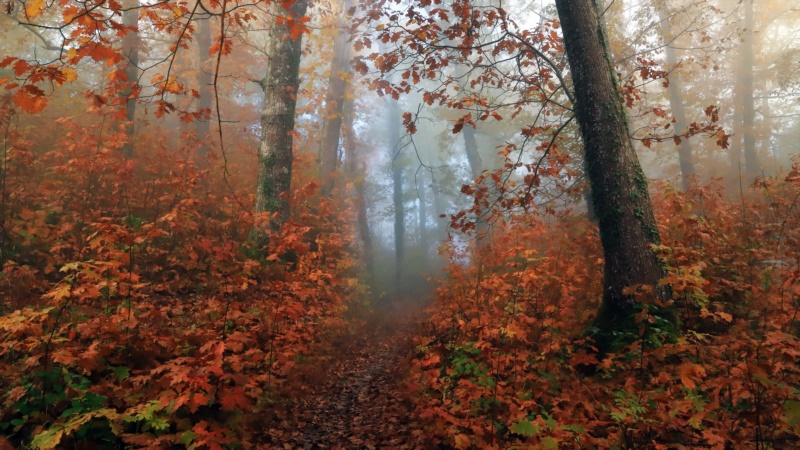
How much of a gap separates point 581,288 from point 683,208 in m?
2.34

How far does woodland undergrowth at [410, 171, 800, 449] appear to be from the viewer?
3.40 m

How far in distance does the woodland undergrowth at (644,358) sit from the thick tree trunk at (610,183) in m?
0.26

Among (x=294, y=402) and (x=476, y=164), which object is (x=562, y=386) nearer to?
(x=294, y=402)

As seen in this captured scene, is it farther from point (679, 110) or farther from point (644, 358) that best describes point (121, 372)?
point (679, 110)

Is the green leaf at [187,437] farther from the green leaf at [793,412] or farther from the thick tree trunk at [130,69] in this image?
the thick tree trunk at [130,69]

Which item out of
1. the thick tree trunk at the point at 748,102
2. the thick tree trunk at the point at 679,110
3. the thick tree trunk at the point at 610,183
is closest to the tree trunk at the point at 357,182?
the thick tree trunk at the point at 679,110

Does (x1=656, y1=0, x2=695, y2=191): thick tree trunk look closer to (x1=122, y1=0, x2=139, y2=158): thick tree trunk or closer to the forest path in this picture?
the forest path

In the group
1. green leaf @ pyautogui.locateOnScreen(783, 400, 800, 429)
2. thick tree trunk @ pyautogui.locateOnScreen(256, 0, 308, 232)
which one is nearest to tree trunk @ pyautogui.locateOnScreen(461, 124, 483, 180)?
thick tree trunk @ pyautogui.locateOnScreen(256, 0, 308, 232)

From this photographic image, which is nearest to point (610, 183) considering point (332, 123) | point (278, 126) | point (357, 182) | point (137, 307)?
point (137, 307)

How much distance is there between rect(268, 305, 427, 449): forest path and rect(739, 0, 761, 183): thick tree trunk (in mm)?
17786

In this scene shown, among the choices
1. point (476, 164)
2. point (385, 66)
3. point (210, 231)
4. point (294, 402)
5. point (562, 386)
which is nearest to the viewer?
point (562, 386)

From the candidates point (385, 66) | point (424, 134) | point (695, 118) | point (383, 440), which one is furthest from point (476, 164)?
point (424, 134)

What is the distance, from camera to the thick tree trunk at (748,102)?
679 inches

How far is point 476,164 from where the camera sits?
20.3m
